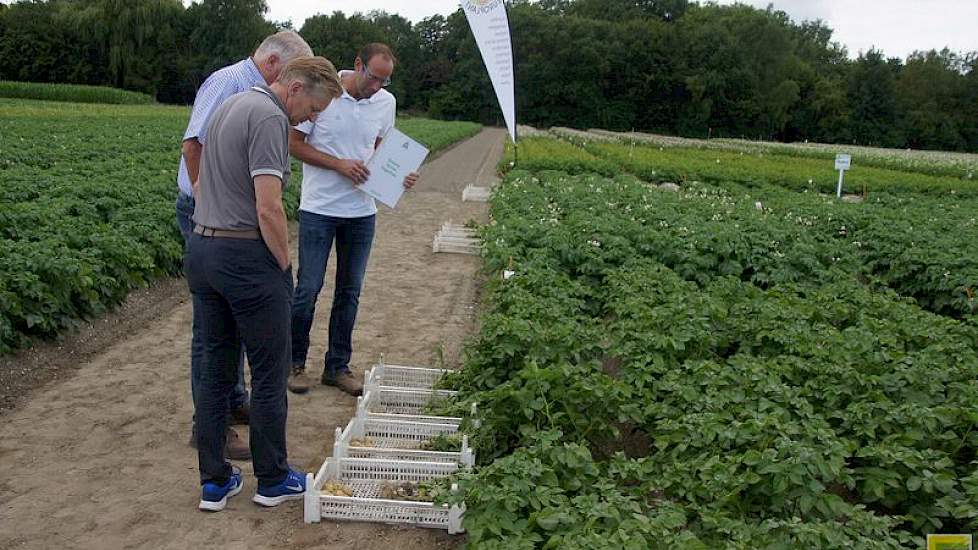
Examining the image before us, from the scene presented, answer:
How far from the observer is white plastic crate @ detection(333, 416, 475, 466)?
3.95m

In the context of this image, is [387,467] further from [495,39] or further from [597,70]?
[597,70]

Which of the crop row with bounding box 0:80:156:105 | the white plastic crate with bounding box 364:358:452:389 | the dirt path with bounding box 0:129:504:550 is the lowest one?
the dirt path with bounding box 0:129:504:550

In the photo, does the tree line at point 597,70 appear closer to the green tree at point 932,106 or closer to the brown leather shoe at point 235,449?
the green tree at point 932,106

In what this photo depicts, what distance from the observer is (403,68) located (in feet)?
274

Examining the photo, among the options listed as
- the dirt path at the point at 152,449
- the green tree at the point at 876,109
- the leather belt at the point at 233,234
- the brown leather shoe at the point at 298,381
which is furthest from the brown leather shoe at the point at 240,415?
the green tree at the point at 876,109

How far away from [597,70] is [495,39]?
7038cm

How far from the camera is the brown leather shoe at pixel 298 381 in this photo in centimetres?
501

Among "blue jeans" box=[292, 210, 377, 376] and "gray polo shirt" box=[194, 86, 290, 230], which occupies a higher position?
"gray polo shirt" box=[194, 86, 290, 230]

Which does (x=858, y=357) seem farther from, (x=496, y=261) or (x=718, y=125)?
(x=718, y=125)

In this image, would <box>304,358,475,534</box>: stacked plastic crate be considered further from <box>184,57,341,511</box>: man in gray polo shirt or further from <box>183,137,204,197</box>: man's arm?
<box>183,137,204,197</box>: man's arm

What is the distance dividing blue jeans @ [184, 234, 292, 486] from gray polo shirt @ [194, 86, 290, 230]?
113 mm

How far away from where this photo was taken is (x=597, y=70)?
256ft

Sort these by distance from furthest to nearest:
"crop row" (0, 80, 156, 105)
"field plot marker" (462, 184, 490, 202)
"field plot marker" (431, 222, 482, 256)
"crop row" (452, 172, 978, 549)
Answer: "crop row" (0, 80, 156, 105), "field plot marker" (462, 184, 490, 202), "field plot marker" (431, 222, 482, 256), "crop row" (452, 172, 978, 549)

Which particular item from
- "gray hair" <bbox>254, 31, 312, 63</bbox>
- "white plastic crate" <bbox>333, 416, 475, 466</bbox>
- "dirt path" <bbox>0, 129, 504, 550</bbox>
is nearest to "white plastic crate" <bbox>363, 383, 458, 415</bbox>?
"dirt path" <bbox>0, 129, 504, 550</bbox>
